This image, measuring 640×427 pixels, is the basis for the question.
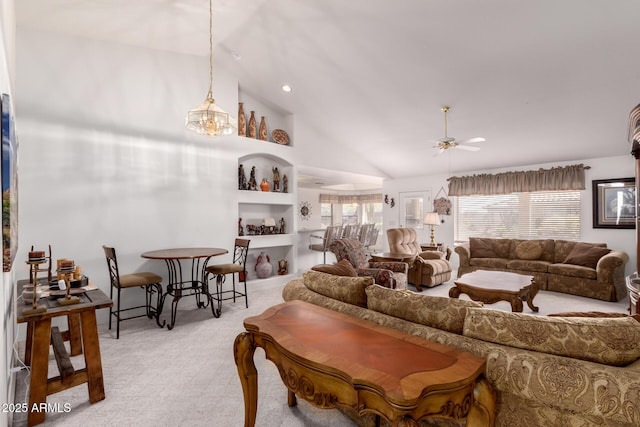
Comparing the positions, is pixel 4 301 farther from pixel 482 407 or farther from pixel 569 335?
pixel 569 335

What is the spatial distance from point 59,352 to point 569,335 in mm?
3135

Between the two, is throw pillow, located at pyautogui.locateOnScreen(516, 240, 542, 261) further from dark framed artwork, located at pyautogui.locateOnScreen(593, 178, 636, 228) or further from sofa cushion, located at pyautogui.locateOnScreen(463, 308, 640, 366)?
sofa cushion, located at pyautogui.locateOnScreen(463, 308, 640, 366)

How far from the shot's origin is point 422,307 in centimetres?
168

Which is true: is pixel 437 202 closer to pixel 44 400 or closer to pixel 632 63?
pixel 632 63

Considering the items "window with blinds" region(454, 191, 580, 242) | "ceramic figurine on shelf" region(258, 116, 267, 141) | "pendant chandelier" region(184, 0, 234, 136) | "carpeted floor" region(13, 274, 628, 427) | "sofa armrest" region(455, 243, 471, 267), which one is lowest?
"carpeted floor" region(13, 274, 628, 427)

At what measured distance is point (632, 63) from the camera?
3252 millimetres

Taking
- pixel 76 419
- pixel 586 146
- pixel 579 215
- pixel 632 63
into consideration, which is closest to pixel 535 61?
pixel 632 63

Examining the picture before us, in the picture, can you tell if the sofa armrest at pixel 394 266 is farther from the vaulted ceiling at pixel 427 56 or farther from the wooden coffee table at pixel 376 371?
the wooden coffee table at pixel 376 371

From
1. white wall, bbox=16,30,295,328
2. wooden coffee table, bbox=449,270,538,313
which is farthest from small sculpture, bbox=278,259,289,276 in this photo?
wooden coffee table, bbox=449,270,538,313

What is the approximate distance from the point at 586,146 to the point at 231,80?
580 centimetres

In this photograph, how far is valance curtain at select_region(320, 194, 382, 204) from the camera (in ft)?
A: 34.0

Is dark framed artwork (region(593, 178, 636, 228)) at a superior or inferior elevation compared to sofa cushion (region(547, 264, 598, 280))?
superior

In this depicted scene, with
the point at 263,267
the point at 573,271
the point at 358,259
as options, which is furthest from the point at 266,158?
the point at 573,271

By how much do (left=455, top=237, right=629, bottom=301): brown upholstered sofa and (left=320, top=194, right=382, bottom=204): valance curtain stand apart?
14.7 ft
